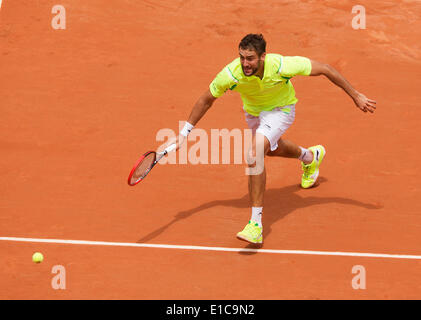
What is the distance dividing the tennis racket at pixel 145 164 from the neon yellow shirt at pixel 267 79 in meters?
0.88

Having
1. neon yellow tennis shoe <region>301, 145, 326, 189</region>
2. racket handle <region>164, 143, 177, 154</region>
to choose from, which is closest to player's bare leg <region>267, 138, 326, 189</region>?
neon yellow tennis shoe <region>301, 145, 326, 189</region>

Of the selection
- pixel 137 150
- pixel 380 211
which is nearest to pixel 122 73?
pixel 137 150

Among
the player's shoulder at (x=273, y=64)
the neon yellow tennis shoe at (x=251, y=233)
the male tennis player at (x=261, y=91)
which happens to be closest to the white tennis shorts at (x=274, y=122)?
the male tennis player at (x=261, y=91)

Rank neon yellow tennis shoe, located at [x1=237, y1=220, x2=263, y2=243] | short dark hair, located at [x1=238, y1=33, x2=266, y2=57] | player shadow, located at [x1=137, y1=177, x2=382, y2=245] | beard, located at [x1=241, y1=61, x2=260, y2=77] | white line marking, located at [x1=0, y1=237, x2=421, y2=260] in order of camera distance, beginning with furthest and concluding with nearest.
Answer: player shadow, located at [x1=137, y1=177, x2=382, y2=245]
white line marking, located at [x1=0, y1=237, x2=421, y2=260]
neon yellow tennis shoe, located at [x1=237, y1=220, x2=263, y2=243]
beard, located at [x1=241, y1=61, x2=260, y2=77]
short dark hair, located at [x1=238, y1=33, x2=266, y2=57]

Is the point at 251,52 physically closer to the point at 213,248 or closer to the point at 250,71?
the point at 250,71

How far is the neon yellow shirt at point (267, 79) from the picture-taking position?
10414 millimetres

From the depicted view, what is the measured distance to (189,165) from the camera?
1231cm

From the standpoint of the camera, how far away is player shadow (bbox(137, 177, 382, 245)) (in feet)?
37.0

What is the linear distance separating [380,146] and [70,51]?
5128mm

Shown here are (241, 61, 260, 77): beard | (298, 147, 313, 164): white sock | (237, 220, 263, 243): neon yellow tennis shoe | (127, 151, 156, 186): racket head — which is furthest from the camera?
(298, 147, 313, 164): white sock

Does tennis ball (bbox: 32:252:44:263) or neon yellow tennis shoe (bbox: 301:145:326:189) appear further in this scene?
neon yellow tennis shoe (bbox: 301:145:326:189)

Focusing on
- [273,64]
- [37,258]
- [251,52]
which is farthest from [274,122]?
[37,258]

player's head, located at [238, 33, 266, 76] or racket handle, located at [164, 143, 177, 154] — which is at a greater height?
player's head, located at [238, 33, 266, 76]

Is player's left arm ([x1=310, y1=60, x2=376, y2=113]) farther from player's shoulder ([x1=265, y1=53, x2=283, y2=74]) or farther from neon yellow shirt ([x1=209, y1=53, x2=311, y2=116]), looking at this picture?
player's shoulder ([x1=265, y1=53, x2=283, y2=74])
